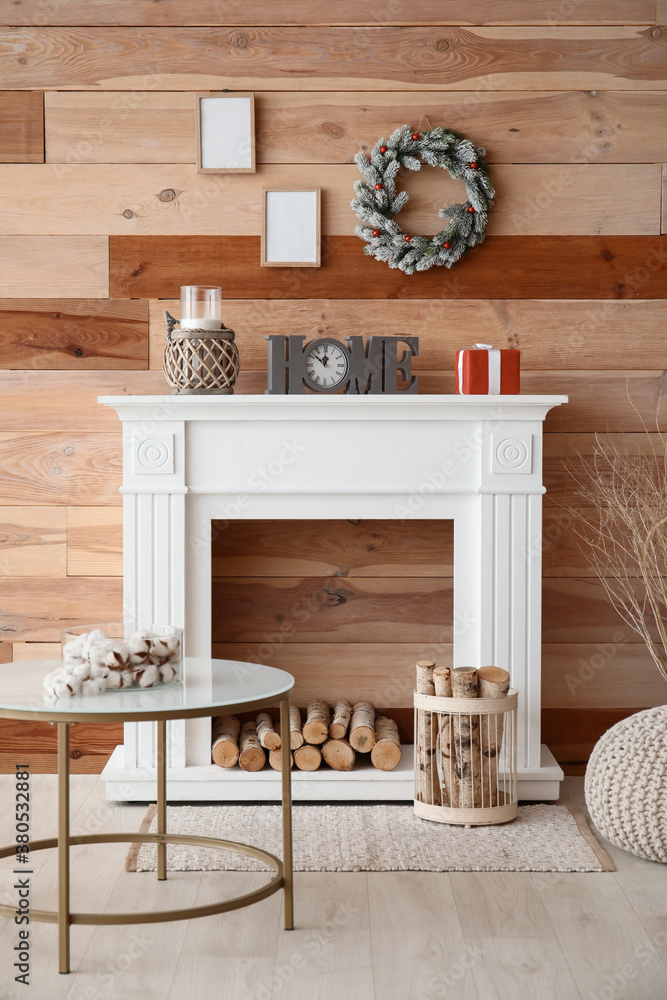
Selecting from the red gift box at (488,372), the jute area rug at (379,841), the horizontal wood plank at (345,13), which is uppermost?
the horizontal wood plank at (345,13)

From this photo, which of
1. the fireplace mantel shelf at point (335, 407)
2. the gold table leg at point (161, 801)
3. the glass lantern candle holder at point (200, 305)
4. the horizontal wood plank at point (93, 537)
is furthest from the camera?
the horizontal wood plank at point (93, 537)

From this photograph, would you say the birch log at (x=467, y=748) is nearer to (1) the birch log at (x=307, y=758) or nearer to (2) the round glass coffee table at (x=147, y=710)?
(1) the birch log at (x=307, y=758)

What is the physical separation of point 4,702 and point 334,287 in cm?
175

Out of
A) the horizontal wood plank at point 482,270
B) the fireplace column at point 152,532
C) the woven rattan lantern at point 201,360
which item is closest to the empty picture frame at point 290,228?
the horizontal wood plank at point 482,270

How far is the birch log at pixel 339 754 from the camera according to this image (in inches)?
110

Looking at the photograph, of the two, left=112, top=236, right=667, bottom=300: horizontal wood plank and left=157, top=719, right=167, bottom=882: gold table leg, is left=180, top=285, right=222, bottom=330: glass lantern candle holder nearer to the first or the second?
left=112, top=236, right=667, bottom=300: horizontal wood plank

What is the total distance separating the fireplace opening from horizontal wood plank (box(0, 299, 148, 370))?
649 millimetres

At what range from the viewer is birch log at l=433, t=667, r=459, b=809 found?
2.58 metres

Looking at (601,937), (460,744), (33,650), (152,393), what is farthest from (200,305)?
(601,937)

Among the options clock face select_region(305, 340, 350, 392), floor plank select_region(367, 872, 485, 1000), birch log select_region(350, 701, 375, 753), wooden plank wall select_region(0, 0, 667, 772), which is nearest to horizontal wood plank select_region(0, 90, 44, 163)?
wooden plank wall select_region(0, 0, 667, 772)

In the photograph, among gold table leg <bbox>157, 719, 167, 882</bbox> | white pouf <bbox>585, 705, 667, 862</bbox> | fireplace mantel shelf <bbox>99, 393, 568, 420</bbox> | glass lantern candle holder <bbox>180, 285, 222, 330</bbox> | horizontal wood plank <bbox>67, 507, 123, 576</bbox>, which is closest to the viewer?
gold table leg <bbox>157, 719, 167, 882</bbox>

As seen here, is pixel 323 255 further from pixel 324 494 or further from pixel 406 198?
pixel 324 494

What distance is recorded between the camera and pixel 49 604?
307 cm

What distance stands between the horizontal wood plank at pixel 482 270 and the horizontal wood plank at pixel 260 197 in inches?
1.3
